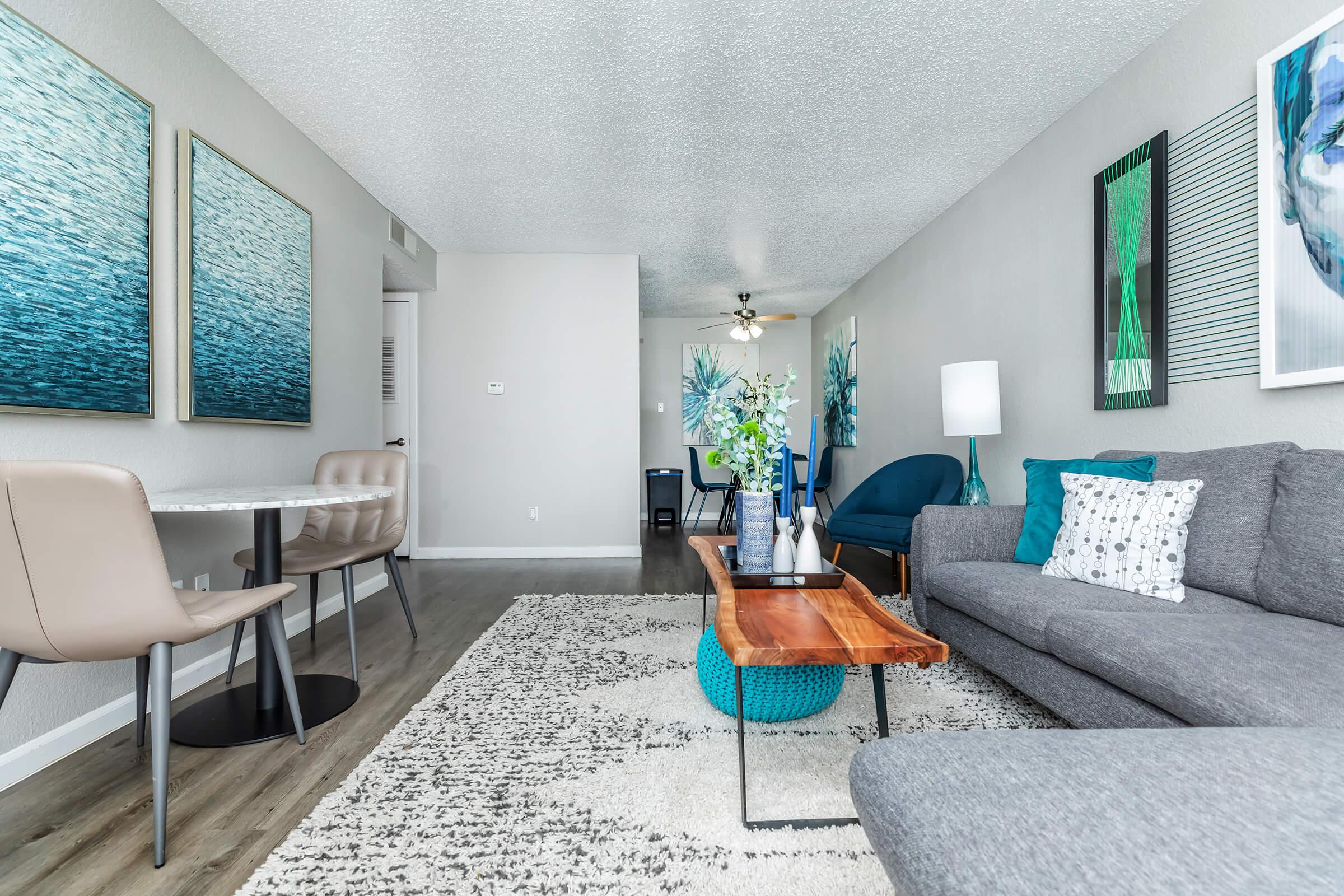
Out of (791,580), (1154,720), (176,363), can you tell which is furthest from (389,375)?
(1154,720)

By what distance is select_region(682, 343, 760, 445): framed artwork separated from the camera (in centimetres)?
730

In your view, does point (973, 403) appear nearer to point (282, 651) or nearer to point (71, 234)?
point (282, 651)

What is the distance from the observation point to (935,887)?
0.60 metres

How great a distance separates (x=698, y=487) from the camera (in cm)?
629

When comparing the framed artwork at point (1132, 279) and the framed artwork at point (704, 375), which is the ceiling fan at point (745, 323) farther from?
the framed artwork at point (1132, 279)

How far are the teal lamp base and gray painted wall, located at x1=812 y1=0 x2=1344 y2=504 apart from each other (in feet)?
0.85

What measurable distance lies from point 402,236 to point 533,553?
2468 millimetres

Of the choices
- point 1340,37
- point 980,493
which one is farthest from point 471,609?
point 1340,37

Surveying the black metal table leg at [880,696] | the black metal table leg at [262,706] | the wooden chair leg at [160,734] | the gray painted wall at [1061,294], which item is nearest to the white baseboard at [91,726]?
the black metal table leg at [262,706]

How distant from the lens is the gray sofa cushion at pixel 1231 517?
173cm

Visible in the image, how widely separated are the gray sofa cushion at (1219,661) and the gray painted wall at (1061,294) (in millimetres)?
737

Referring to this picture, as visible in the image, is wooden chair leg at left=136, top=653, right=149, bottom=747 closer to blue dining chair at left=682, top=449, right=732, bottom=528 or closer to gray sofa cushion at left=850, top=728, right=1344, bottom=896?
gray sofa cushion at left=850, top=728, right=1344, bottom=896

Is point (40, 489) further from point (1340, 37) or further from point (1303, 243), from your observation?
point (1340, 37)

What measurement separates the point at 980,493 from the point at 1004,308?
1.03 m
